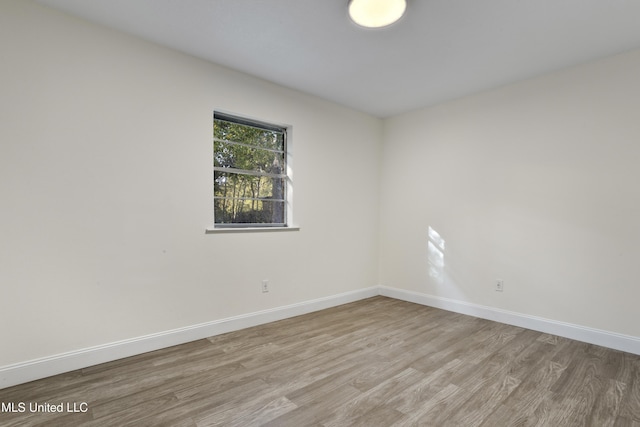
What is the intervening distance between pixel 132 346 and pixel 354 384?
1.75 meters

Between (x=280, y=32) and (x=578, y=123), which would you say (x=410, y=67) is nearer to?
(x=280, y=32)

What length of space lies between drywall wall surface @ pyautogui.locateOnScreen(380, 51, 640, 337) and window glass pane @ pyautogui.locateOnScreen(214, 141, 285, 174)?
1.82m

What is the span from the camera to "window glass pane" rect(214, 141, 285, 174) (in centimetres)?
299

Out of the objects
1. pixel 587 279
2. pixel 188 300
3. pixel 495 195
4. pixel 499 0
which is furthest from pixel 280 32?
pixel 587 279

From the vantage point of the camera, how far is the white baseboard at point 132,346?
1999 millimetres

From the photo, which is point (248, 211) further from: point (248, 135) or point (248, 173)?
point (248, 135)

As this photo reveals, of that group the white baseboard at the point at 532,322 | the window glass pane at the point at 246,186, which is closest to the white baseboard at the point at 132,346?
the window glass pane at the point at 246,186

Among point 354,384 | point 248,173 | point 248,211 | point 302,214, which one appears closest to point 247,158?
point 248,173

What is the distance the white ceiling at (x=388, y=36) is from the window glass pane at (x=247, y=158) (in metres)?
0.75

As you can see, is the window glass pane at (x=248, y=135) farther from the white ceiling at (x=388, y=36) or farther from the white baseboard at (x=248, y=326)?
the white baseboard at (x=248, y=326)

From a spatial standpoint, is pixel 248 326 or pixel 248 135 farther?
pixel 248 135

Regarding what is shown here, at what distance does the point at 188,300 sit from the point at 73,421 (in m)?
1.12

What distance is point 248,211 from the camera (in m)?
3.19

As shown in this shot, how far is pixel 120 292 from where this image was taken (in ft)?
7.74
